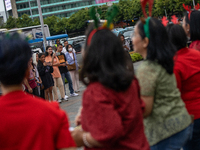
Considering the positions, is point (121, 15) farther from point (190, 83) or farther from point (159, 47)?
point (159, 47)

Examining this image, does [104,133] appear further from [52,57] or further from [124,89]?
[52,57]

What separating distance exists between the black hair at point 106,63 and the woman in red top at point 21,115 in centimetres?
28

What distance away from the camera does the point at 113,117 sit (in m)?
1.35

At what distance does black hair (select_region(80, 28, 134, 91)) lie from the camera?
4.59 feet

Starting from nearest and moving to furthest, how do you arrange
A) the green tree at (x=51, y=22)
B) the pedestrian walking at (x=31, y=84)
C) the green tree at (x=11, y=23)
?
the pedestrian walking at (x=31, y=84)
the green tree at (x=11, y=23)
the green tree at (x=51, y=22)

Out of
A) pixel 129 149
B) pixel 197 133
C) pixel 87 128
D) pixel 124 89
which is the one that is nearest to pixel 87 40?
pixel 124 89

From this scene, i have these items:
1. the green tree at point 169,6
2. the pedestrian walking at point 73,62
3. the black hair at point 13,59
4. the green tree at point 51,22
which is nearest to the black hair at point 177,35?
the black hair at point 13,59

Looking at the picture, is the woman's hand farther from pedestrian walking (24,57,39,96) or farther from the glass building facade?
the glass building facade

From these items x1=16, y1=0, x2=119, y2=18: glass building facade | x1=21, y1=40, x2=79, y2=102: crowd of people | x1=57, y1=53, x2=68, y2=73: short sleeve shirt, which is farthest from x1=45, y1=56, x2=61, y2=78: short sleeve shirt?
x1=16, y1=0, x2=119, y2=18: glass building facade

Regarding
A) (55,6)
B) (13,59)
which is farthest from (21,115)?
(55,6)

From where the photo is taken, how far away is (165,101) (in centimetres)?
187

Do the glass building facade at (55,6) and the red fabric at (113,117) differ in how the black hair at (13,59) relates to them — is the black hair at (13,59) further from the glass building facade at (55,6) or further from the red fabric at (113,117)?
the glass building facade at (55,6)

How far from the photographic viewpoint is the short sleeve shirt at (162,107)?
1840mm

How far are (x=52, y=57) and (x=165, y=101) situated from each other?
6.68 m
